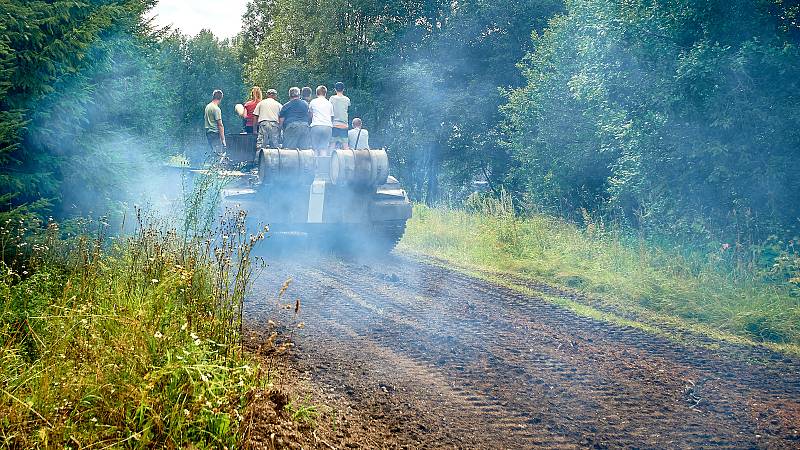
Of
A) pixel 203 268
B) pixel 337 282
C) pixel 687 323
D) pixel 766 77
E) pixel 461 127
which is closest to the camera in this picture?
pixel 203 268

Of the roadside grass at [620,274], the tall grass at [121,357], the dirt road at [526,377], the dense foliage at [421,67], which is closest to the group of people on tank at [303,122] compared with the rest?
the roadside grass at [620,274]

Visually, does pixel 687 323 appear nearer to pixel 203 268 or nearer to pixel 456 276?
pixel 456 276

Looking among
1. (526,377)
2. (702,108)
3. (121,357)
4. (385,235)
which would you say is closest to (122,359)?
(121,357)

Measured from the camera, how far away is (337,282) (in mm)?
9797

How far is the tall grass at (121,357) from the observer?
3902 mm

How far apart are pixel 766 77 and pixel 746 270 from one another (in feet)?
10.1

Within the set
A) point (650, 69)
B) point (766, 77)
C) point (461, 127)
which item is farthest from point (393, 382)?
point (461, 127)

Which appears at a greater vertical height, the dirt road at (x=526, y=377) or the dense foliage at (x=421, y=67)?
the dense foliage at (x=421, y=67)

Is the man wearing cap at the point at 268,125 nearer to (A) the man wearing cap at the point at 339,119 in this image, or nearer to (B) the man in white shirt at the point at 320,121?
(B) the man in white shirt at the point at 320,121

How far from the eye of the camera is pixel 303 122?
1317 cm

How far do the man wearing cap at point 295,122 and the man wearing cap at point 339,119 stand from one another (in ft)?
2.66

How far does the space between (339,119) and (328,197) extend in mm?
2466

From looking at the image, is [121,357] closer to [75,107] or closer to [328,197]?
[75,107]

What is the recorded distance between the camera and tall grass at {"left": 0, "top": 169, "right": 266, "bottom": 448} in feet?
12.8
